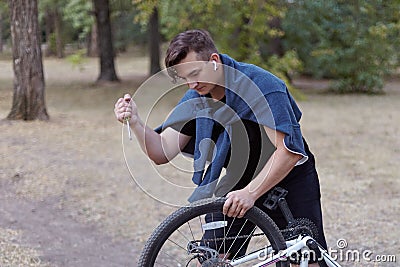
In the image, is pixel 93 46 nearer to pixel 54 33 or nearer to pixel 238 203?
pixel 54 33

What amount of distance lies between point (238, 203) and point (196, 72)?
566 millimetres

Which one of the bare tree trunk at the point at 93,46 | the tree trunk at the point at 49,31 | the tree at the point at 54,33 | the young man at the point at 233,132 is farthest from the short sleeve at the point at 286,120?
the tree trunk at the point at 49,31

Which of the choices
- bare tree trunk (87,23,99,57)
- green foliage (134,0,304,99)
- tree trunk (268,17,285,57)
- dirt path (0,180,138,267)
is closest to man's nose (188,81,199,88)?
dirt path (0,180,138,267)

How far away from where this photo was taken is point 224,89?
2506 millimetres

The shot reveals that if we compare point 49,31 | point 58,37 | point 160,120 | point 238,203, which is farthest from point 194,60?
point 49,31

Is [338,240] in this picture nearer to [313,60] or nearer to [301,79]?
[313,60]

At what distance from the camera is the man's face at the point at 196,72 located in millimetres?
2355

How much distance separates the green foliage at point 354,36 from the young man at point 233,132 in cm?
1431

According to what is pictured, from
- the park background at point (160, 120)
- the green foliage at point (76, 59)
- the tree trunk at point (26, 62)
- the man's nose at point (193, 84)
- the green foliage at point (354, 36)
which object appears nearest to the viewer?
the man's nose at point (193, 84)

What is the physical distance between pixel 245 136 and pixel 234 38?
42.0 ft

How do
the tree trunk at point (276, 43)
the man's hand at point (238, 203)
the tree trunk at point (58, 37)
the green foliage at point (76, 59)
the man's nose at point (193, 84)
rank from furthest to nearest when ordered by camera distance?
the tree trunk at point (58, 37)
the tree trunk at point (276, 43)
the green foliage at point (76, 59)
the man's nose at point (193, 84)
the man's hand at point (238, 203)

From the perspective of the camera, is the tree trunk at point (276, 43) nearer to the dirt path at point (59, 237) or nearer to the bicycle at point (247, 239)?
the dirt path at point (59, 237)

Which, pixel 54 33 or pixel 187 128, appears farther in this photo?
pixel 54 33

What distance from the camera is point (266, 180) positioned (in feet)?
7.70
